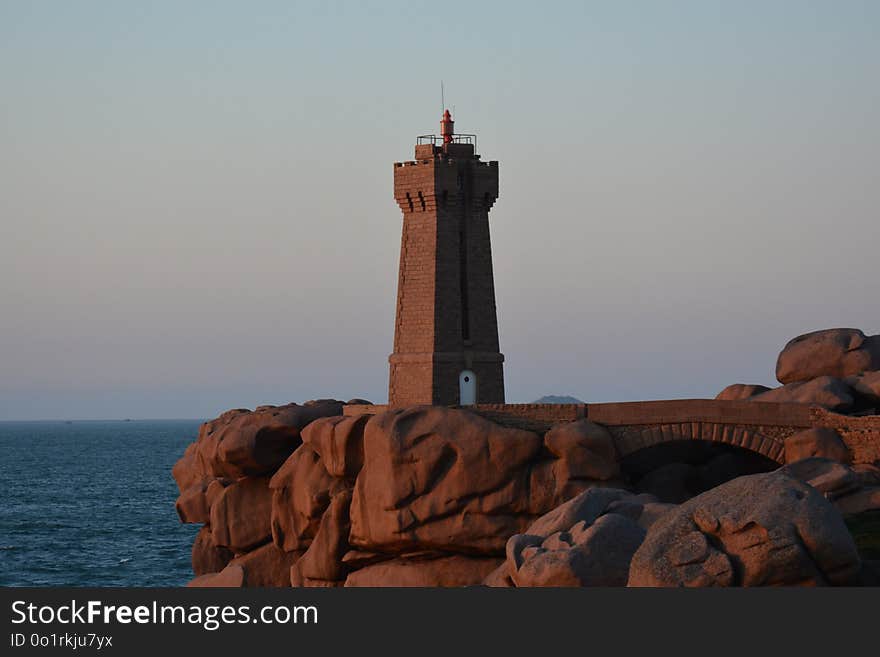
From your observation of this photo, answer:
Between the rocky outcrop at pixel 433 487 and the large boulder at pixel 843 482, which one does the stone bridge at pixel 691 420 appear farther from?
the large boulder at pixel 843 482

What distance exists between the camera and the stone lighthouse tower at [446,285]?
56.7m

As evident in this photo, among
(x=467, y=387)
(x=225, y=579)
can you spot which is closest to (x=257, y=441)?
(x=225, y=579)

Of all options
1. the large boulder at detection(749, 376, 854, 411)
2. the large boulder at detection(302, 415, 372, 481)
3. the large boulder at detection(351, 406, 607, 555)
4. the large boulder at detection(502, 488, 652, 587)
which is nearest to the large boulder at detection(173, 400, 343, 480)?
the large boulder at detection(302, 415, 372, 481)

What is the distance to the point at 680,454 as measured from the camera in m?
49.9

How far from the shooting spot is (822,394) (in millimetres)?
47031

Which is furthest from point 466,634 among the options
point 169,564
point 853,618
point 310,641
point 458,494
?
point 169,564

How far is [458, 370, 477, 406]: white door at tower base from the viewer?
5697cm

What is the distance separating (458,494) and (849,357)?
50.8 feet

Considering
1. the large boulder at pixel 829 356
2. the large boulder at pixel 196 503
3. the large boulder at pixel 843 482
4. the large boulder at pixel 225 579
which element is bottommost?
the large boulder at pixel 225 579

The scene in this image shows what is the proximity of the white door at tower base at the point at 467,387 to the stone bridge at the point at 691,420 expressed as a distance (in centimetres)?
925

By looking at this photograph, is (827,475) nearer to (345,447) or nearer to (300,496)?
(345,447)

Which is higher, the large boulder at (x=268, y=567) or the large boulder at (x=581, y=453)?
the large boulder at (x=581, y=453)

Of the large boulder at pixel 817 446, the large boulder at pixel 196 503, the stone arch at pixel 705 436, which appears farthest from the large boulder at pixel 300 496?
the large boulder at pixel 817 446

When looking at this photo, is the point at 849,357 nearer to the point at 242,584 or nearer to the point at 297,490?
the point at 297,490
